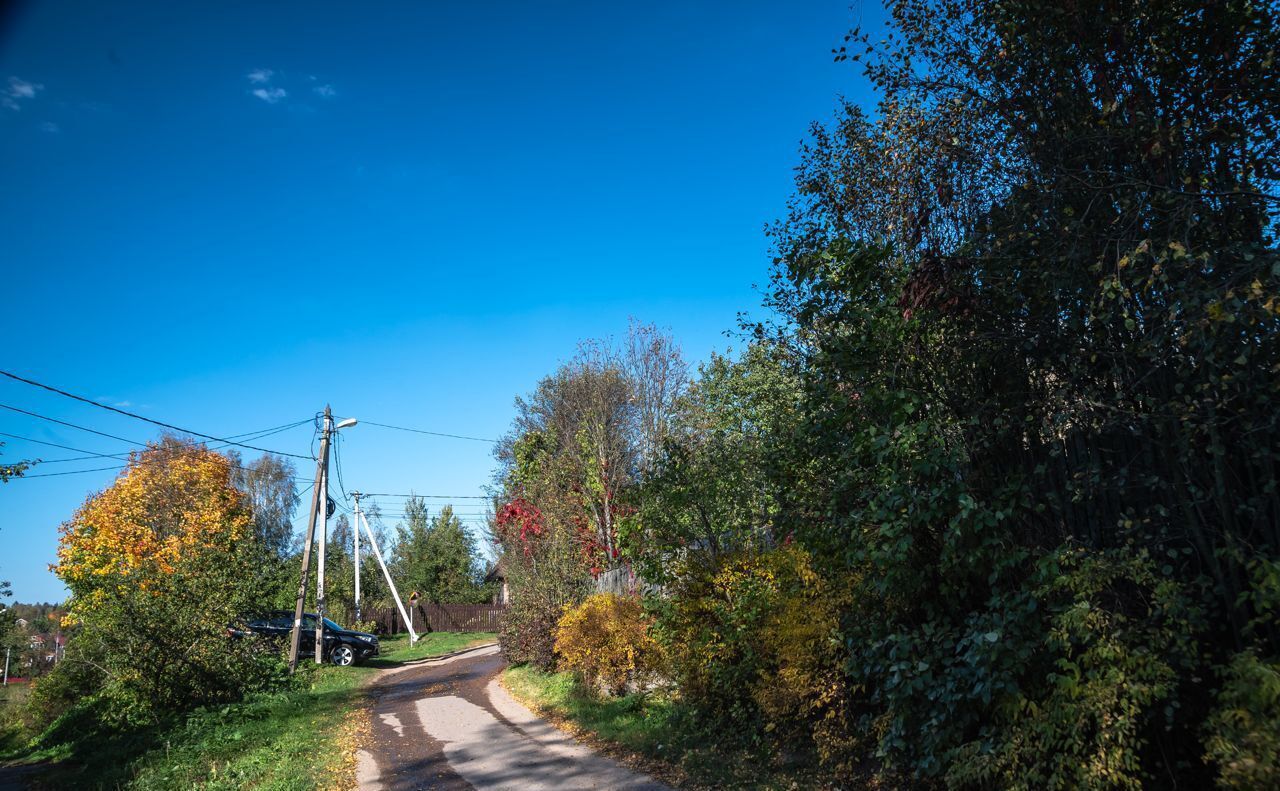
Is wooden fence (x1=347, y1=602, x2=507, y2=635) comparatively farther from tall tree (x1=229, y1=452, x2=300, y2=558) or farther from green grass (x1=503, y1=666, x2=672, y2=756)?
green grass (x1=503, y1=666, x2=672, y2=756)

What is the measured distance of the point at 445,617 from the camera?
43281 mm

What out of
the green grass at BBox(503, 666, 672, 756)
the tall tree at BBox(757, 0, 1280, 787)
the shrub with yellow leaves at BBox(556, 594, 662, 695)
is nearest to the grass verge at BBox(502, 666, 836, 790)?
the green grass at BBox(503, 666, 672, 756)

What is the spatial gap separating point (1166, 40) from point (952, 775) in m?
4.88

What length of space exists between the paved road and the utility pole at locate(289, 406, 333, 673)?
535 centimetres

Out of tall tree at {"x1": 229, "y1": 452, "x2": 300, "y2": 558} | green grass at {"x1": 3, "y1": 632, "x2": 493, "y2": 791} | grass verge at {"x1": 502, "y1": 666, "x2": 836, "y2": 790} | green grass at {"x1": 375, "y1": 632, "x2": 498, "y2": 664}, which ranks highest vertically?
tall tree at {"x1": 229, "y1": 452, "x2": 300, "y2": 558}

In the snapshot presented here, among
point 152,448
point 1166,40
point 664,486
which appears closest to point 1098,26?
point 1166,40

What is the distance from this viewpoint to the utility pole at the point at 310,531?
807 inches

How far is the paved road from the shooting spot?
8133mm

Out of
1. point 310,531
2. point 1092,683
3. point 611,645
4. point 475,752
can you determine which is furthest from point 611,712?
point 310,531

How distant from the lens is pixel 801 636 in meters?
6.89

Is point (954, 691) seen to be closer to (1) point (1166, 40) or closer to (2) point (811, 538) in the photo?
(2) point (811, 538)

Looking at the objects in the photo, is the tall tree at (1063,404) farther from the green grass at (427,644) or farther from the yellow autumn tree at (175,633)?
the green grass at (427,644)

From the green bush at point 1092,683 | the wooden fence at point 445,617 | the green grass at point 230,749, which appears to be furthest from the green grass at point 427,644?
the green bush at point 1092,683

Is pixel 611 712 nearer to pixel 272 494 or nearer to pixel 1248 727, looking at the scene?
pixel 1248 727
